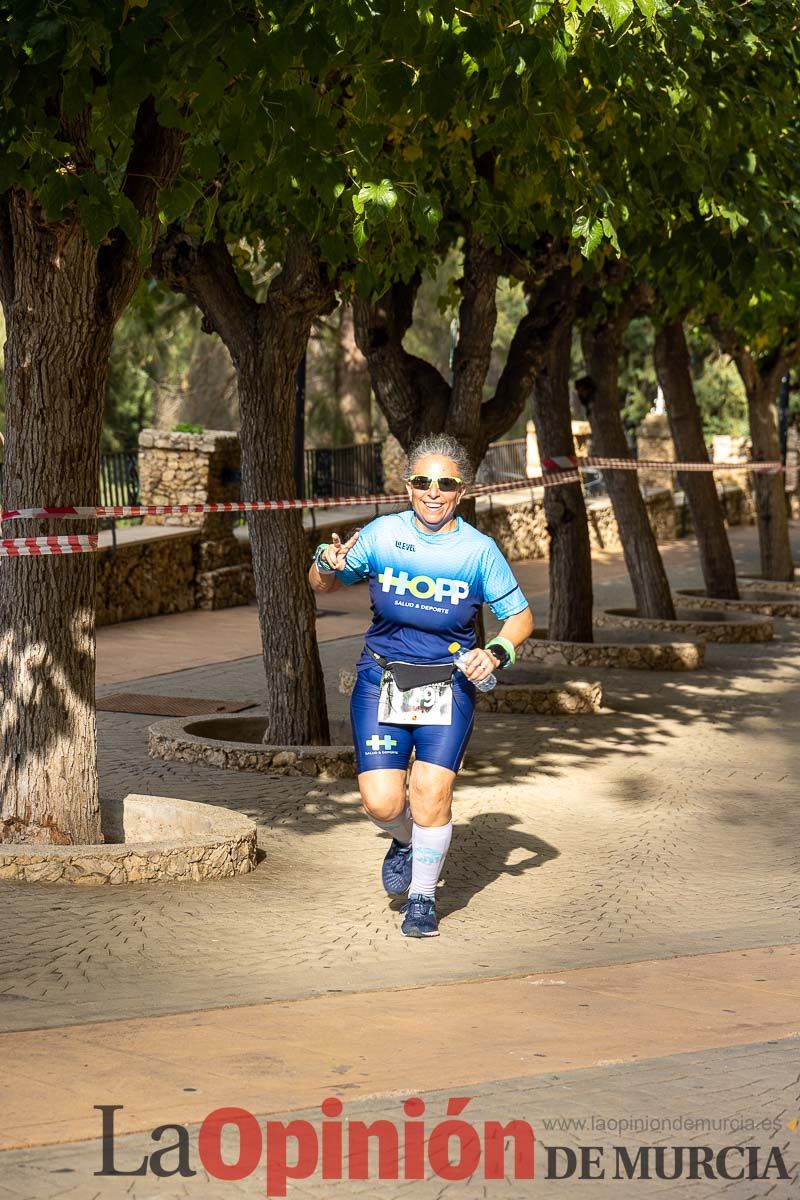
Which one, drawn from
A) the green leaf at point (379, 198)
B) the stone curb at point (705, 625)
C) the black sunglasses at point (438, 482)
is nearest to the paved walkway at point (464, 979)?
the black sunglasses at point (438, 482)

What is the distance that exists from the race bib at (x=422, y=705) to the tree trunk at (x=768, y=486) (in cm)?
1498

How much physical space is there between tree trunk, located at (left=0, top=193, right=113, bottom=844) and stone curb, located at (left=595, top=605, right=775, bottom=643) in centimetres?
975

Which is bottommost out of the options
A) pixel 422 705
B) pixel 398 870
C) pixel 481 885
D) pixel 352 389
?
pixel 481 885

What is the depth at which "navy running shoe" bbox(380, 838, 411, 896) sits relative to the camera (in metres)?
7.50

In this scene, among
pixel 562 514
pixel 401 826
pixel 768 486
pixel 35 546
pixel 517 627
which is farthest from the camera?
pixel 768 486

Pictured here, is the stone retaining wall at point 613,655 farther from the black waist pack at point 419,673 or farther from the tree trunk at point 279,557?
the black waist pack at point 419,673

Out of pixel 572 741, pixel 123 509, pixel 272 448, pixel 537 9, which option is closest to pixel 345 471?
pixel 572 741

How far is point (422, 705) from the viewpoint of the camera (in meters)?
→ 7.00

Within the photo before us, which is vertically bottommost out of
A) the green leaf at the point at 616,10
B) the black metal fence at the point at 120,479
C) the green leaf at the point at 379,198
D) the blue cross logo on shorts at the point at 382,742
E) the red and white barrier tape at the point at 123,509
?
the blue cross logo on shorts at the point at 382,742

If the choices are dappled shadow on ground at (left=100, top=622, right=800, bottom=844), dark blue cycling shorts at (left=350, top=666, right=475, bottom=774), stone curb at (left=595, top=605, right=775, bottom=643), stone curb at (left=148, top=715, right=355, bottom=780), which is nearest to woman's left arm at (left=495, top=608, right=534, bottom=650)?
dark blue cycling shorts at (left=350, top=666, right=475, bottom=774)

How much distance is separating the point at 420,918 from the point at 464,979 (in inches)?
25.9

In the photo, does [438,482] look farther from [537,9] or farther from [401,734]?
[537,9]

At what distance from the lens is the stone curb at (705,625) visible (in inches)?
677

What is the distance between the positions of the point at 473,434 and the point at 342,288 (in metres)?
1.70
